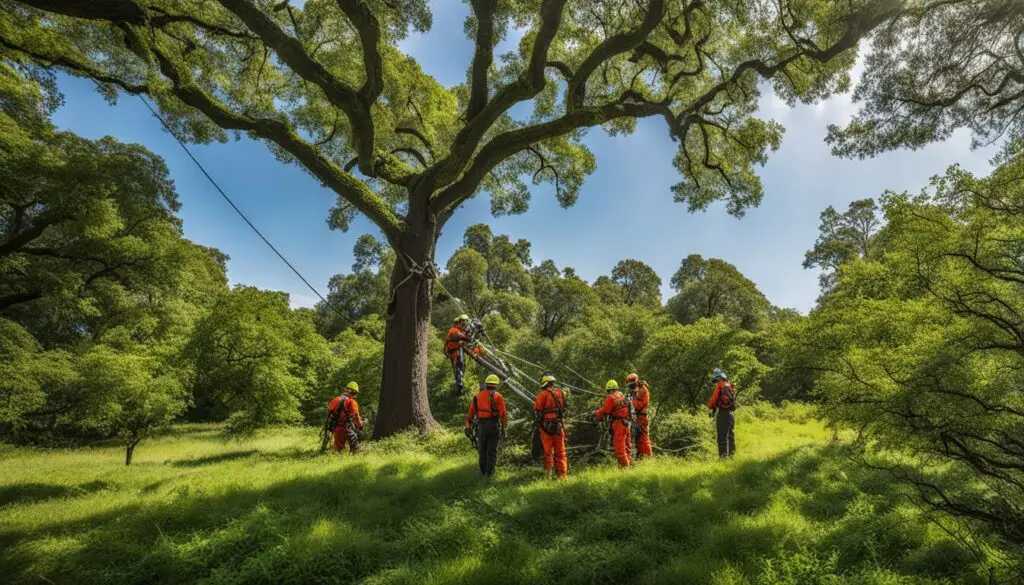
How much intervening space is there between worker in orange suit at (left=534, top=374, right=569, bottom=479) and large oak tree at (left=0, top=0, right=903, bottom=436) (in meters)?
4.64

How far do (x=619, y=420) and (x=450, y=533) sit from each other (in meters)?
5.13

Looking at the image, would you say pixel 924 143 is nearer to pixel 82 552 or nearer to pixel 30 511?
pixel 82 552

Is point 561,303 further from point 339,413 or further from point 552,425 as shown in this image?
point 552,425

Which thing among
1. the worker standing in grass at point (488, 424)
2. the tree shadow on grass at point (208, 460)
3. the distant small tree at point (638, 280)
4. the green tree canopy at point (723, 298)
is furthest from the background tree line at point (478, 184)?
the distant small tree at point (638, 280)

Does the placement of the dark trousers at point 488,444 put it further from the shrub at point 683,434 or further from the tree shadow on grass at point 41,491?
the tree shadow on grass at point 41,491

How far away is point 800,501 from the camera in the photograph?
6465mm

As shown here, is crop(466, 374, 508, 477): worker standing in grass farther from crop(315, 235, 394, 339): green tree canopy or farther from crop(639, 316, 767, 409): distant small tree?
crop(315, 235, 394, 339): green tree canopy

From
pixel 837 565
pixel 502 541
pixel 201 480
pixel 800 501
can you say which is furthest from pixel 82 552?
pixel 800 501

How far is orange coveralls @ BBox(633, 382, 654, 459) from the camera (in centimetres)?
1083

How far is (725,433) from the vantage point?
10594 millimetres

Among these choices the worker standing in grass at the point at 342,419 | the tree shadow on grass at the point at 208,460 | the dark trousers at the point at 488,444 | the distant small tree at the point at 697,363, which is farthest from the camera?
the distant small tree at the point at 697,363

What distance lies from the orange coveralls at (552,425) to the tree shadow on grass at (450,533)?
1.24 m

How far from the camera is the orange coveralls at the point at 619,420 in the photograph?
9406 mm

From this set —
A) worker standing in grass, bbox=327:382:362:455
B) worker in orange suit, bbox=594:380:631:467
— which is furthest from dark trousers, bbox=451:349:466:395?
worker standing in grass, bbox=327:382:362:455
